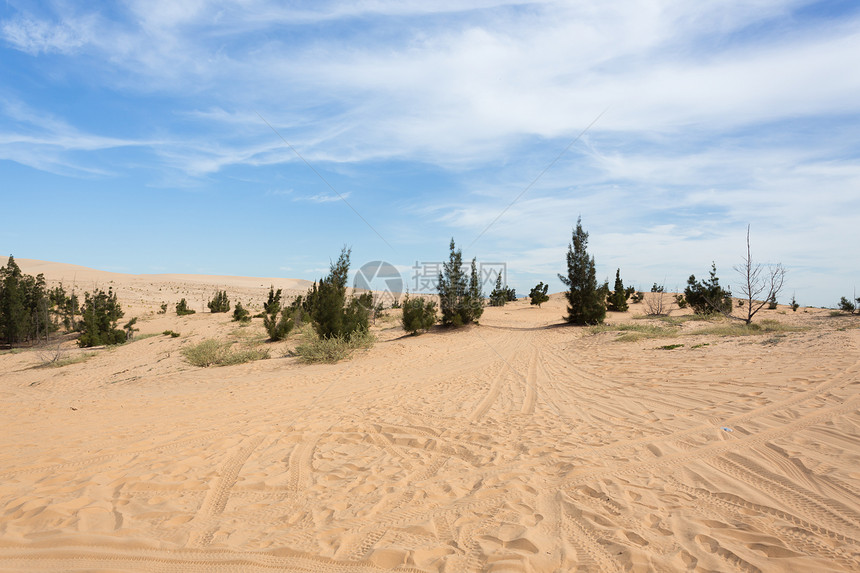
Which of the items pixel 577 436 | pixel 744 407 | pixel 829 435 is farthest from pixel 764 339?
pixel 577 436

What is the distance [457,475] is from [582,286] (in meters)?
20.9

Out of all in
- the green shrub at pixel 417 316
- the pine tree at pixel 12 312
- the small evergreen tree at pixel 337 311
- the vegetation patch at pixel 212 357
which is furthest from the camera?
the pine tree at pixel 12 312

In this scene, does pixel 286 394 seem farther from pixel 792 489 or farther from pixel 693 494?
pixel 792 489

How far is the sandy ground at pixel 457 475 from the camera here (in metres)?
2.82

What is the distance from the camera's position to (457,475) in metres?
4.12

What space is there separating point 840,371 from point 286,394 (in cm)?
1024

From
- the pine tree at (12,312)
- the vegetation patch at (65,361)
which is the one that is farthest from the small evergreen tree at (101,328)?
the vegetation patch at (65,361)

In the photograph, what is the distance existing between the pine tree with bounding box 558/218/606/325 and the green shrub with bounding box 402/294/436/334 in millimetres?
7731

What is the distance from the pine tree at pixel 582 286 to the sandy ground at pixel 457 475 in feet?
43.3

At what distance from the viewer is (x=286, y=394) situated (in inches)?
338

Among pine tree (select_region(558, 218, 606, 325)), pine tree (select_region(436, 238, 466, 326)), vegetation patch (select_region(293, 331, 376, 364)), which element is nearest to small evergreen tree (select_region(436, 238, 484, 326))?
pine tree (select_region(436, 238, 466, 326))

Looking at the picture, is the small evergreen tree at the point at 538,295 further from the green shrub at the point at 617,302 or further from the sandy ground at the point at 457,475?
the sandy ground at the point at 457,475

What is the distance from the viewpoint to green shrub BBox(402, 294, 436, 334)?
20.9 m

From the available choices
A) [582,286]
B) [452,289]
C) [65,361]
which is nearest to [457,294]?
[452,289]
